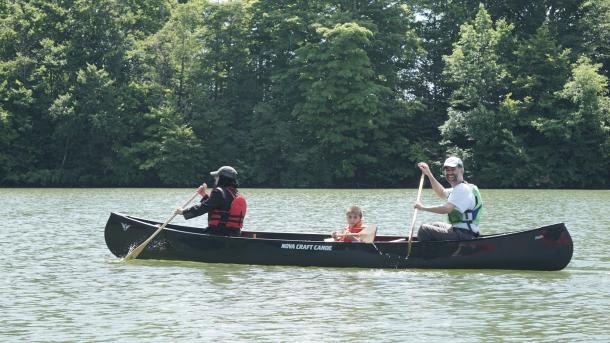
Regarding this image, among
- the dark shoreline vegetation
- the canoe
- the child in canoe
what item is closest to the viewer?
the canoe

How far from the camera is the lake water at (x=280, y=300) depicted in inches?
484

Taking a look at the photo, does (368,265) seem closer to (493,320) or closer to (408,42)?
(493,320)

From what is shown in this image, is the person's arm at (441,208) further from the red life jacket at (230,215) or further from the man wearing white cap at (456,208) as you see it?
the red life jacket at (230,215)

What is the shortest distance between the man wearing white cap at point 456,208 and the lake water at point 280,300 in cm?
66

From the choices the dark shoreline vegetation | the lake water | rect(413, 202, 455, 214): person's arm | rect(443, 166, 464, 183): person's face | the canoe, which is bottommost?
the lake water

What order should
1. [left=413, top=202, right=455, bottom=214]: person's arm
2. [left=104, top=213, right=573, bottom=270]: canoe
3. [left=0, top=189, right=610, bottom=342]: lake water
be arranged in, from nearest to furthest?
[left=0, top=189, right=610, bottom=342]: lake water < [left=413, top=202, right=455, bottom=214]: person's arm < [left=104, top=213, right=573, bottom=270]: canoe

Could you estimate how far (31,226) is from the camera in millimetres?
27641

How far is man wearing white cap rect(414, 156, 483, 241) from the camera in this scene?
17.6 metres

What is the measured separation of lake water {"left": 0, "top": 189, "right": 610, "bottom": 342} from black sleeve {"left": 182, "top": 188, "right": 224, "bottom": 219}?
3.04 ft

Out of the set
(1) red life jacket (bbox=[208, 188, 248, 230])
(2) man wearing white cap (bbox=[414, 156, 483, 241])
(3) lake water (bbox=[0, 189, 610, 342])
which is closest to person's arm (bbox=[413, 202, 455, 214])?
(2) man wearing white cap (bbox=[414, 156, 483, 241])

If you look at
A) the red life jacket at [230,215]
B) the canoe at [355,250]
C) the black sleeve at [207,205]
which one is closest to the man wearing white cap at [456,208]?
the canoe at [355,250]

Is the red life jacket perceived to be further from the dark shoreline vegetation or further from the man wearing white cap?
the dark shoreline vegetation

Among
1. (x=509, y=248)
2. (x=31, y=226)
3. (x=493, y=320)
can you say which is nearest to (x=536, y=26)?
(x=31, y=226)

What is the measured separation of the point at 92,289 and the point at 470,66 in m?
45.4
